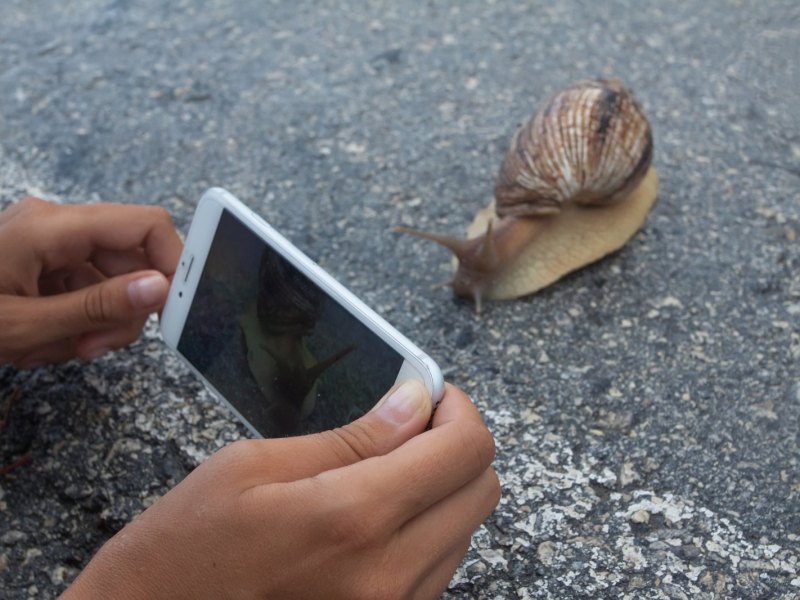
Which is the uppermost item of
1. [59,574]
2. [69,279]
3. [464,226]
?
[69,279]

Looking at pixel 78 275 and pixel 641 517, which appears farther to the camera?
pixel 78 275

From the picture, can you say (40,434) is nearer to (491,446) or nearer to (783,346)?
(491,446)

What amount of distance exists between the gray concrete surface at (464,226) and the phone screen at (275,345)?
6.0 inches

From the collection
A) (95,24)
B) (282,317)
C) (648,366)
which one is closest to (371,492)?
(282,317)

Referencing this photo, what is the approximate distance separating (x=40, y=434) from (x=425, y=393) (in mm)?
652

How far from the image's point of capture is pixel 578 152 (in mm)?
1561

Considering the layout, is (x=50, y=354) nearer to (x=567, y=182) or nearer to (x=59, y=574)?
(x=59, y=574)

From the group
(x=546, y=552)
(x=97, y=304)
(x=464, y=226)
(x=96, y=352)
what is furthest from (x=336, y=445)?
(x=464, y=226)

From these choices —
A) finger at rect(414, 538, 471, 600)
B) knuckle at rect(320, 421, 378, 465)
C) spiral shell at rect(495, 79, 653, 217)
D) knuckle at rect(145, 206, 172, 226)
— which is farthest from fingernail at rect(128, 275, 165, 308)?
spiral shell at rect(495, 79, 653, 217)

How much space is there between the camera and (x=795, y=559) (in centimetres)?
107

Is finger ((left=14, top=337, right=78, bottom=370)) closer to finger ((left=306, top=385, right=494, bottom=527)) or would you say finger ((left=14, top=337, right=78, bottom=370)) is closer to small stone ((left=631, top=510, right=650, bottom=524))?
finger ((left=306, top=385, right=494, bottom=527))

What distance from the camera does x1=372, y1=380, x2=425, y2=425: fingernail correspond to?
0.90 metres

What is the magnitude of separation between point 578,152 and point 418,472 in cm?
86

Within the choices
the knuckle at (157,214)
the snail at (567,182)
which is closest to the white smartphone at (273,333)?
the knuckle at (157,214)
